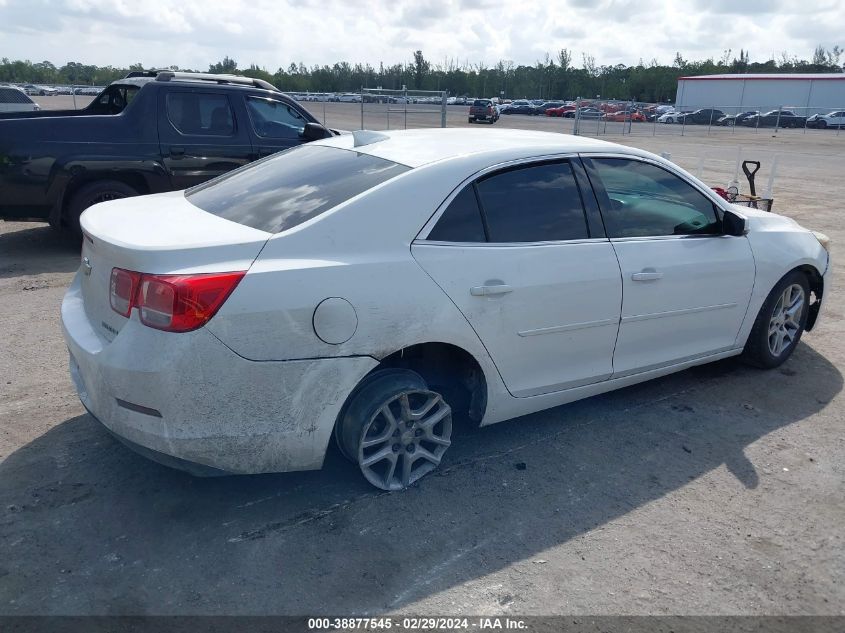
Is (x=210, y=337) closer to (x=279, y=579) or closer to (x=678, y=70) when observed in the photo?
(x=279, y=579)

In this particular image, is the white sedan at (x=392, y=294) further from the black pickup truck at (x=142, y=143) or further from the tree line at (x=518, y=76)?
the tree line at (x=518, y=76)

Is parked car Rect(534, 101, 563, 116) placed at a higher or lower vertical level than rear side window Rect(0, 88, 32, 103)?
lower

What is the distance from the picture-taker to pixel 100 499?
3.46 meters

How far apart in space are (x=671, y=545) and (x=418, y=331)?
1.46 m

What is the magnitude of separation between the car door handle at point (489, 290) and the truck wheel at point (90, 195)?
18.5ft

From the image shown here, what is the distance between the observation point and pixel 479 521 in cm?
341

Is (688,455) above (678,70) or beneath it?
beneath

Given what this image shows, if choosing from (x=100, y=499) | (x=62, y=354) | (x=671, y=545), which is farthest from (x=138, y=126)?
(x=671, y=545)

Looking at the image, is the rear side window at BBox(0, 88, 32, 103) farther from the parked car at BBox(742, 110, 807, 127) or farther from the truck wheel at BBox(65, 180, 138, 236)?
the parked car at BBox(742, 110, 807, 127)

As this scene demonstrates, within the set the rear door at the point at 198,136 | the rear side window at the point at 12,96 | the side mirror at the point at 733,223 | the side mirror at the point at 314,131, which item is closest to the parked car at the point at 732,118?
the rear side window at the point at 12,96

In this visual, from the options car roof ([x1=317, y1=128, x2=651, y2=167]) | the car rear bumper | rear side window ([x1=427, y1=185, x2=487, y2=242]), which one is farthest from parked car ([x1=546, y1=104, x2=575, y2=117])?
the car rear bumper

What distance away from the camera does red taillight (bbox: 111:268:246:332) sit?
9.51 ft

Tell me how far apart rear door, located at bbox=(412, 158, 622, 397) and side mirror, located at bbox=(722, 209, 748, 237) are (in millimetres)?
1042

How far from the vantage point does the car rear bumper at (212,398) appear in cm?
294
